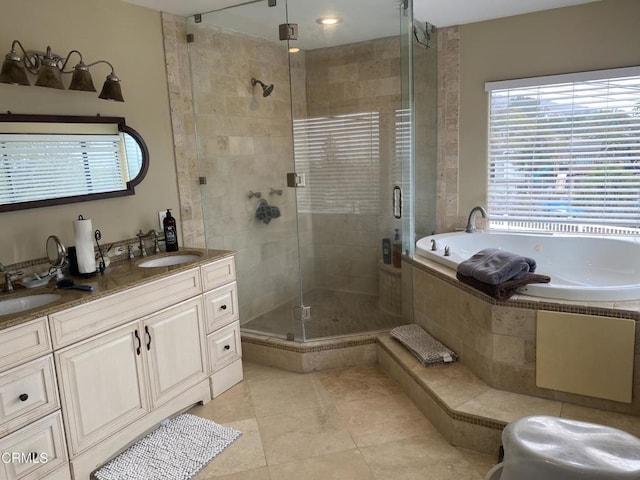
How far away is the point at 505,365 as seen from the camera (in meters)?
2.46

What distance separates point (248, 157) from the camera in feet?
11.7

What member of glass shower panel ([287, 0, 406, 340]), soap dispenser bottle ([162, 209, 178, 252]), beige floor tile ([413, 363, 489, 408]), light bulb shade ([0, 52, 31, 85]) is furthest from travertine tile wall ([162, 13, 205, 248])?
beige floor tile ([413, 363, 489, 408])

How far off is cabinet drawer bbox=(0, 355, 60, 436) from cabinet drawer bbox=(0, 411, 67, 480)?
0.04 meters

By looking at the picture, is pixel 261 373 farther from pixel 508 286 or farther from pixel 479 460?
pixel 508 286

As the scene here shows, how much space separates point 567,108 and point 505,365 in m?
2.21

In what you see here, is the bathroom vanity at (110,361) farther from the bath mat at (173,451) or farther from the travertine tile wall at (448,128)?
the travertine tile wall at (448,128)

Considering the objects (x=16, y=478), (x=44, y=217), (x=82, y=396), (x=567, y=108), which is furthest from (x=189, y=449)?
(x=567, y=108)

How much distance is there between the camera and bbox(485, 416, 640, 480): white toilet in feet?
4.47

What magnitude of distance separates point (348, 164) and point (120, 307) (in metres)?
2.15

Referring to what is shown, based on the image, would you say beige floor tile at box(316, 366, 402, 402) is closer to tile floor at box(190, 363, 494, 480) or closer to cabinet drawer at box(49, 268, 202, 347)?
tile floor at box(190, 363, 494, 480)

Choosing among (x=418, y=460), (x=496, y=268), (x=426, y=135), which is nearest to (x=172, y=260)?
(x=418, y=460)

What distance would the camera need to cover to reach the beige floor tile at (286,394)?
2.74 meters

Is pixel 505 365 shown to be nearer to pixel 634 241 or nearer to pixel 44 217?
pixel 634 241

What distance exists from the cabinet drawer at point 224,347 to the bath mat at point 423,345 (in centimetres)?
104
